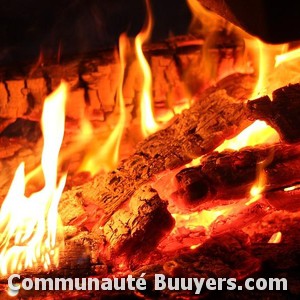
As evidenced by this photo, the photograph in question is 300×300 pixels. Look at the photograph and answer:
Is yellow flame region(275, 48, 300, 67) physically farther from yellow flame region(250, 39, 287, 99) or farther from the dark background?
the dark background

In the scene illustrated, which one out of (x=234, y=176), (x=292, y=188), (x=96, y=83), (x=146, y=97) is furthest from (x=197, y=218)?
(x=96, y=83)

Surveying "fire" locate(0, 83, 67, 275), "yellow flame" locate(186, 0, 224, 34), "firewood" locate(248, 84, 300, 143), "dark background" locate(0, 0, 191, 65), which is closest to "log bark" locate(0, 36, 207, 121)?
"yellow flame" locate(186, 0, 224, 34)

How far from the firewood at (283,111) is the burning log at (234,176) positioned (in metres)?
0.11

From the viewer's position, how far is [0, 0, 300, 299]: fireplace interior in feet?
6.79

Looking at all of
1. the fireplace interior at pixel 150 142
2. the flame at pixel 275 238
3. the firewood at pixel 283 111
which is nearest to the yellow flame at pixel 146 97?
the fireplace interior at pixel 150 142

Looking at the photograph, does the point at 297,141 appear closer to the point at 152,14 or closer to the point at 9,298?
the point at 9,298

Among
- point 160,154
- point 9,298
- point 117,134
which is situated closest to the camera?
point 9,298

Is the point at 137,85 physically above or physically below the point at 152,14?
below

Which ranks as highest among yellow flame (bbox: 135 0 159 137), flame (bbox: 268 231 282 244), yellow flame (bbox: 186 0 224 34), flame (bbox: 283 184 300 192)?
yellow flame (bbox: 186 0 224 34)

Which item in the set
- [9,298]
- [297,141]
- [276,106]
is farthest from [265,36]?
[9,298]

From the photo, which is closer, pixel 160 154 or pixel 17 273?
pixel 17 273

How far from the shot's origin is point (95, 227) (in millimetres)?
2285

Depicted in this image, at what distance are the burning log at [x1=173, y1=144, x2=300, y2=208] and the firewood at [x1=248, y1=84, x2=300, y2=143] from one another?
11 centimetres

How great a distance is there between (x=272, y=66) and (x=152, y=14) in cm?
135
